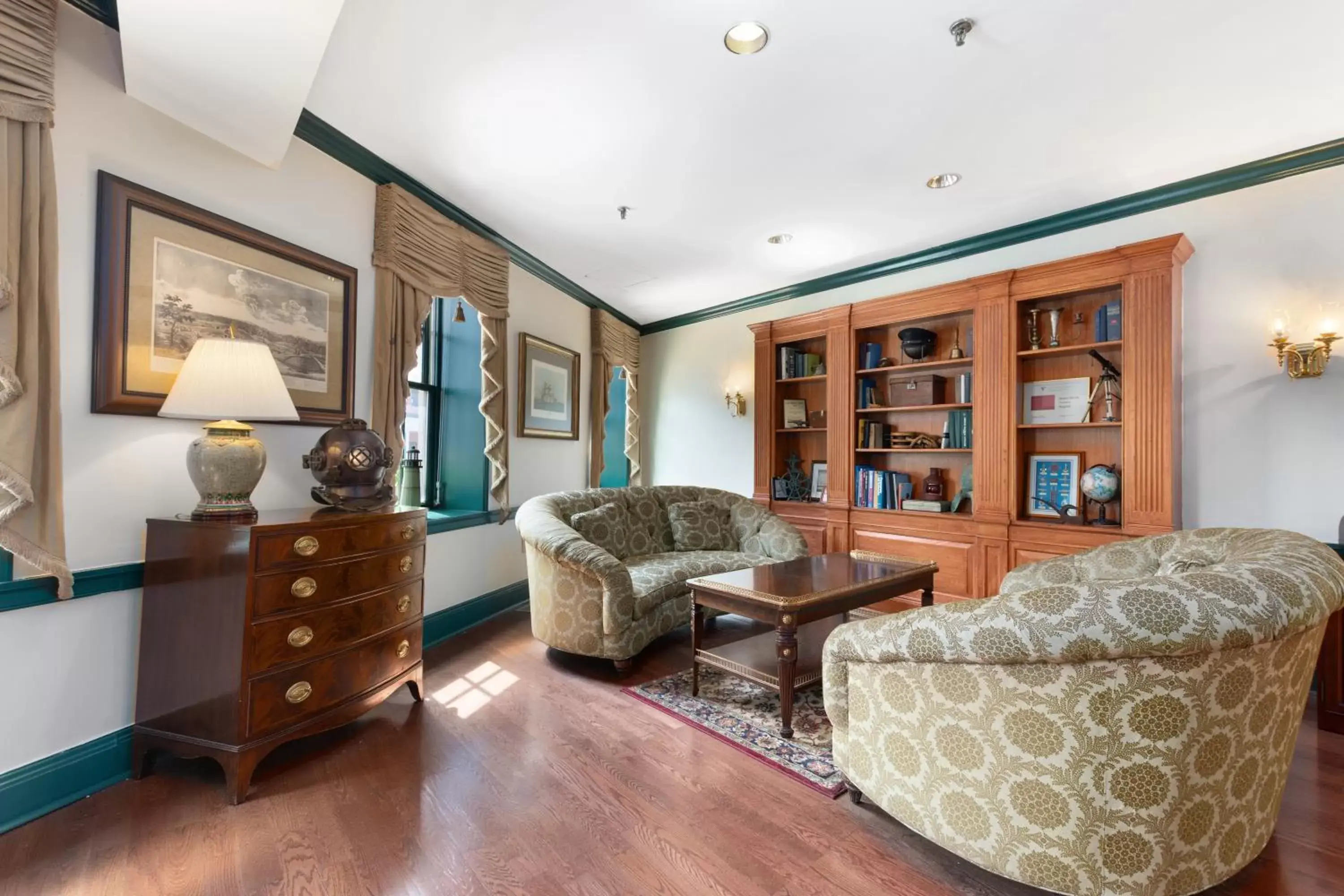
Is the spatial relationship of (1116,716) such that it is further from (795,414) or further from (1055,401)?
(795,414)

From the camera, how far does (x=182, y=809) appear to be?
1.77 meters

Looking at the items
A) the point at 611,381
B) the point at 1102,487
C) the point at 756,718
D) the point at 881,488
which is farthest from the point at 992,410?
the point at 611,381

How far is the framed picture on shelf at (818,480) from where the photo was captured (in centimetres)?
472

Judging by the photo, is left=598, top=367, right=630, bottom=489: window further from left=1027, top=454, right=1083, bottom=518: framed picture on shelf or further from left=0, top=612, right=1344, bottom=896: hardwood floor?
left=0, top=612, right=1344, bottom=896: hardwood floor

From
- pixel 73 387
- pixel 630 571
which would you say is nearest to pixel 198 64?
pixel 73 387

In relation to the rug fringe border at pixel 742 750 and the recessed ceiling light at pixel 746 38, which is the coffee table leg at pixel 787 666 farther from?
the recessed ceiling light at pixel 746 38

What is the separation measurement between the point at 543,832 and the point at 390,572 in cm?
118

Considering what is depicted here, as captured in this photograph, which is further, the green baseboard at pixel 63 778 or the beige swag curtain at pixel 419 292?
the beige swag curtain at pixel 419 292

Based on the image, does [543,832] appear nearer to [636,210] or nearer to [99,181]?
[99,181]

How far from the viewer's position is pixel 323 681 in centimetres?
204

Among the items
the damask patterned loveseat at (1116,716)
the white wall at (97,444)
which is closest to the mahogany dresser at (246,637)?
the white wall at (97,444)

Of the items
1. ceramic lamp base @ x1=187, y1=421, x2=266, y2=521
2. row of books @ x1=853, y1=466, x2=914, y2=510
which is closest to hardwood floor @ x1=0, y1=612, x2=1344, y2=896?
ceramic lamp base @ x1=187, y1=421, x2=266, y2=521

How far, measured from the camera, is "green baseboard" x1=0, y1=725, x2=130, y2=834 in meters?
1.66

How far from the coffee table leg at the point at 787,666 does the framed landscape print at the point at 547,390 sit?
8.54 feet
